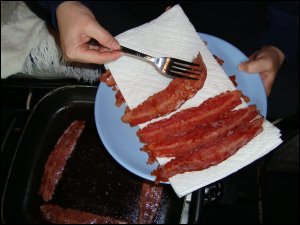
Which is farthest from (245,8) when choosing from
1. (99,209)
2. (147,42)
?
(99,209)

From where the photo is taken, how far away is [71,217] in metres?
1.11

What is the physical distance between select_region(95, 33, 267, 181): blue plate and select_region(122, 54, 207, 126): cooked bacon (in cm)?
6

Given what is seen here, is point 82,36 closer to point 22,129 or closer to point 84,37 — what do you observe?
point 84,37

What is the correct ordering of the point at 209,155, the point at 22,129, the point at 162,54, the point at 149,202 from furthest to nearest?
the point at 22,129
the point at 149,202
the point at 162,54
the point at 209,155

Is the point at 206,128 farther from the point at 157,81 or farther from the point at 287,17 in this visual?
the point at 287,17

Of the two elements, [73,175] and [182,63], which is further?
[73,175]

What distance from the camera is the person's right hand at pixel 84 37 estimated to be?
92 cm

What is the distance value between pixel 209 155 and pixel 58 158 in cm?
60

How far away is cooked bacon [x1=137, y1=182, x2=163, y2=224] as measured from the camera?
3.52 feet

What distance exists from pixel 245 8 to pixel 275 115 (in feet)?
1.91

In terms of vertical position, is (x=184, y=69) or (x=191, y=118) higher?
(x=184, y=69)

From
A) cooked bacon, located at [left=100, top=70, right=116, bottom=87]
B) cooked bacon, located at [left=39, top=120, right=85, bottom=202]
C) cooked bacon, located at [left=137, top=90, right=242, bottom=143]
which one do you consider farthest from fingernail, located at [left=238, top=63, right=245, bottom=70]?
cooked bacon, located at [left=39, top=120, right=85, bottom=202]

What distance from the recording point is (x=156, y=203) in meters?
1.08

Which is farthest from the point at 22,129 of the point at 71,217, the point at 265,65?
the point at 265,65
